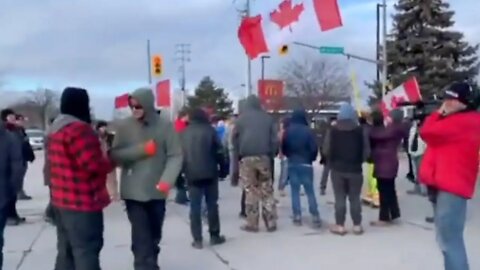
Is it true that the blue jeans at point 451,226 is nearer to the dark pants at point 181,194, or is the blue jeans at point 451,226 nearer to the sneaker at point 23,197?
the dark pants at point 181,194

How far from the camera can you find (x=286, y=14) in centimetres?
1413

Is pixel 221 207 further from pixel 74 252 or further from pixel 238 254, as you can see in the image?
pixel 74 252

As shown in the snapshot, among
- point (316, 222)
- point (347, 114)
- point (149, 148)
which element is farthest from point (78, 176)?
point (316, 222)

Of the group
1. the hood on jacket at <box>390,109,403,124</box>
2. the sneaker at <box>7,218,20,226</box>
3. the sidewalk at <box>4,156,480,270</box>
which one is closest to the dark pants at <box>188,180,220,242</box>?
the sidewalk at <box>4,156,480,270</box>

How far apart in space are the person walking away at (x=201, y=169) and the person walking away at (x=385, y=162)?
8.64 ft

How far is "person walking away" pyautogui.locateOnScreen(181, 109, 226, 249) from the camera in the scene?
9539 millimetres

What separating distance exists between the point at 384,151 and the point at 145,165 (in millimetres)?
5181

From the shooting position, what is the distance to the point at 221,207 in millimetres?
13898

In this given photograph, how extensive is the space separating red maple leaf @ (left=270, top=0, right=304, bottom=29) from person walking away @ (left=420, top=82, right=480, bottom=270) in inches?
311

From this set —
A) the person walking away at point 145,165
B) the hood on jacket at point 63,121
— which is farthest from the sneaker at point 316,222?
the hood on jacket at point 63,121

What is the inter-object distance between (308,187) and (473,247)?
2833 millimetres

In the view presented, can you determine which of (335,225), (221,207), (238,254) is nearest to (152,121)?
(238,254)

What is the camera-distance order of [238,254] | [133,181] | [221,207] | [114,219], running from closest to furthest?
[133,181] < [238,254] < [114,219] < [221,207]

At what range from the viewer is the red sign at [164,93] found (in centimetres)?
1747
